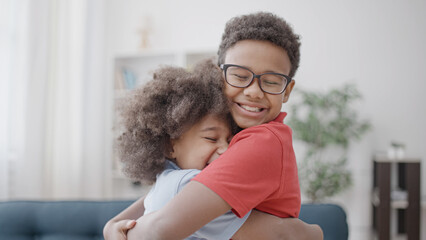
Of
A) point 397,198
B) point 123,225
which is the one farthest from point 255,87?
point 397,198

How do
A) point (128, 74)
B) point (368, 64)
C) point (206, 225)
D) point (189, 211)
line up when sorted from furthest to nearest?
point (128, 74) < point (368, 64) < point (206, 225) < point (189, 211)

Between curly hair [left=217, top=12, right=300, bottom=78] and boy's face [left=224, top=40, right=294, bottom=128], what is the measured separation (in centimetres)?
1

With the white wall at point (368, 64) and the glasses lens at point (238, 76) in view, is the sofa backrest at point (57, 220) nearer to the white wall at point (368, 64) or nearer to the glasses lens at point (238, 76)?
the glasses lens at point (238, 76)

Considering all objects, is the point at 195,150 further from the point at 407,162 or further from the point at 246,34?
the point at 407,162

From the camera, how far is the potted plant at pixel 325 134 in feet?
11.0

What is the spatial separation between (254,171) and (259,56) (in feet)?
1.16

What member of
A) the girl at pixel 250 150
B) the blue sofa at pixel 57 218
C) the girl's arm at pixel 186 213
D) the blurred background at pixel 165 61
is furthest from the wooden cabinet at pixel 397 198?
the girl's arm at pixel 186 213

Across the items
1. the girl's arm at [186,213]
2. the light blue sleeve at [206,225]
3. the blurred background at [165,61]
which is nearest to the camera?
the girl's arm at [186,213]

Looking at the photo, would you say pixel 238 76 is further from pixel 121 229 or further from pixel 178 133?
pixel 121 229

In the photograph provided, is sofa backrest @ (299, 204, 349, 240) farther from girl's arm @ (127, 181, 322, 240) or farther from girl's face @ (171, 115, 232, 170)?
girl's arm @ (127, 181, 322, 240)

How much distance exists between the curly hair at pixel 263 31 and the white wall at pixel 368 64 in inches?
114

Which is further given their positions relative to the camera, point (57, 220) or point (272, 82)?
point (57, 220)

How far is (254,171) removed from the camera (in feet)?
2.48

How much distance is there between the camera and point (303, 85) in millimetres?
3836
